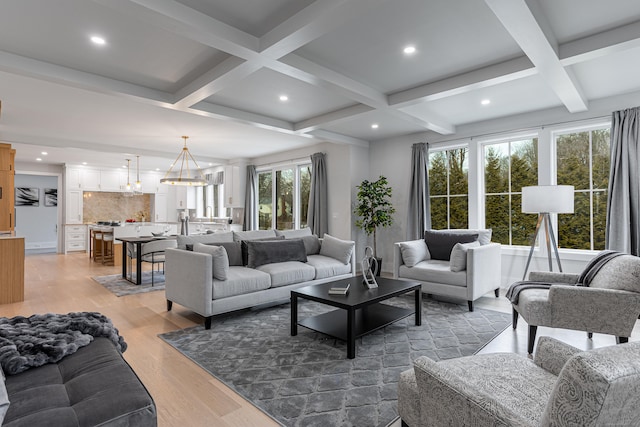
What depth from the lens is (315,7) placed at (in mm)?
2391

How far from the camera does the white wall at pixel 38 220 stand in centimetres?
1056

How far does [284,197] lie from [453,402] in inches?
292

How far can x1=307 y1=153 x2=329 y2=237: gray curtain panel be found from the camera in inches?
279

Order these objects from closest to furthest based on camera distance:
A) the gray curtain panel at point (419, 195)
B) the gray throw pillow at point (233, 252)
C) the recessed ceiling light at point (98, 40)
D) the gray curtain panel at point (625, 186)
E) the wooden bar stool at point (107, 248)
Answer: the recessed ceiling light at point (98, 40)
the gray curtain panel at point (625, 186)
the gray throw pillow at point (233, 252)
the gray curtain panel at point (419, 195)
the wooden bar stool at point (107, 248)

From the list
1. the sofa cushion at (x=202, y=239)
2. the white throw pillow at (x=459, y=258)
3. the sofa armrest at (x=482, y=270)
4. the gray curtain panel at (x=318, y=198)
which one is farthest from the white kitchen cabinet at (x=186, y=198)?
the sofa armrest at (x=482, y=270)

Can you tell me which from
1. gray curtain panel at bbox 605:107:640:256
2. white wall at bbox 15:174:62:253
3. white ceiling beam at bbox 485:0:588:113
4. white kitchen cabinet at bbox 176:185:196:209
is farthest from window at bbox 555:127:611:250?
white wall at bbox 15:174:62:253

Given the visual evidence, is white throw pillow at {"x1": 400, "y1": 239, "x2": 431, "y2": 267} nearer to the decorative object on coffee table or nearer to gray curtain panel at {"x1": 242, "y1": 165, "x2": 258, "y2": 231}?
the decorative object on coffee table

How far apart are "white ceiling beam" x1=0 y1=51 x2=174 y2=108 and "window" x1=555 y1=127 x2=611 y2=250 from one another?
5.40m

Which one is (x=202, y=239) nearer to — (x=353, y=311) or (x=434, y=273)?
(x=353, y=311)

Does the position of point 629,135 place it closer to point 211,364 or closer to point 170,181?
point 211,364

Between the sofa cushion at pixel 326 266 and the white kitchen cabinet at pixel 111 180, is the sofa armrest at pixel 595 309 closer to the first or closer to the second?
the sofa cushion at pixel 326 266

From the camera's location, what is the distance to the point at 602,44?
2875 millimetres

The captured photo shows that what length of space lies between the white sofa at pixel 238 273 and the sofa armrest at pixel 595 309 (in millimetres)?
2669

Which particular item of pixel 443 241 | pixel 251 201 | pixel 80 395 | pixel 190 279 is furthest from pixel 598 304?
pixel 251 201
